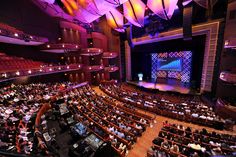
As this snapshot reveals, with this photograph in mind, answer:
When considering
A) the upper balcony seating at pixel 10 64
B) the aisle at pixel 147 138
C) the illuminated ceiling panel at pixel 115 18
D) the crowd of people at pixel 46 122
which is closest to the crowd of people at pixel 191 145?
the aisle at pixel 147 138

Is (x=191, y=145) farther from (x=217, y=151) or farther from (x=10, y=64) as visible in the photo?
(x=10, y=64)

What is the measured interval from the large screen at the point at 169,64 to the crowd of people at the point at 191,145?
42.9ft

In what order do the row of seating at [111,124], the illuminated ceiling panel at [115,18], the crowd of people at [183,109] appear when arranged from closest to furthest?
the row of seating at [111,124] < the crowd of people at [183,109] < the illuminated ceiling panel at [115,18]

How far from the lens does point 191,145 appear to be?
688cm

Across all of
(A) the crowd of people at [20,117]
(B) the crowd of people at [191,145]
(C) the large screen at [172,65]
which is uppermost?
(C) the large screen at [172,65]

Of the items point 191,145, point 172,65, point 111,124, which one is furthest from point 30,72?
point 172,65

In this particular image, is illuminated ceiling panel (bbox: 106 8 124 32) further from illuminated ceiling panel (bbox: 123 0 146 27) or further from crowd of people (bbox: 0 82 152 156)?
crowd of people (bbox: 0 82 152 156)

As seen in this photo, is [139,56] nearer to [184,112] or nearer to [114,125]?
[184,112]

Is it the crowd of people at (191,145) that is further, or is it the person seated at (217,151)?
the crowd of people at (191,145)

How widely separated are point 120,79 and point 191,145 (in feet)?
65.0

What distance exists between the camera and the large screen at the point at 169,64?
762 inches

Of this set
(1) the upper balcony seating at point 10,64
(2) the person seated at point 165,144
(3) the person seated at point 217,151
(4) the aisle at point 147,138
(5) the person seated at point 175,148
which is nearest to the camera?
(3) the person seated at point 217,151

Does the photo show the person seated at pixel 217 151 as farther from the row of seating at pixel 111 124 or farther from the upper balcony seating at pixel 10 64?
the upper balcony seating at pixel 10 64

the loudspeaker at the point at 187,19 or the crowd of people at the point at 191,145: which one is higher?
the loudspeaker at the point at 187,19
